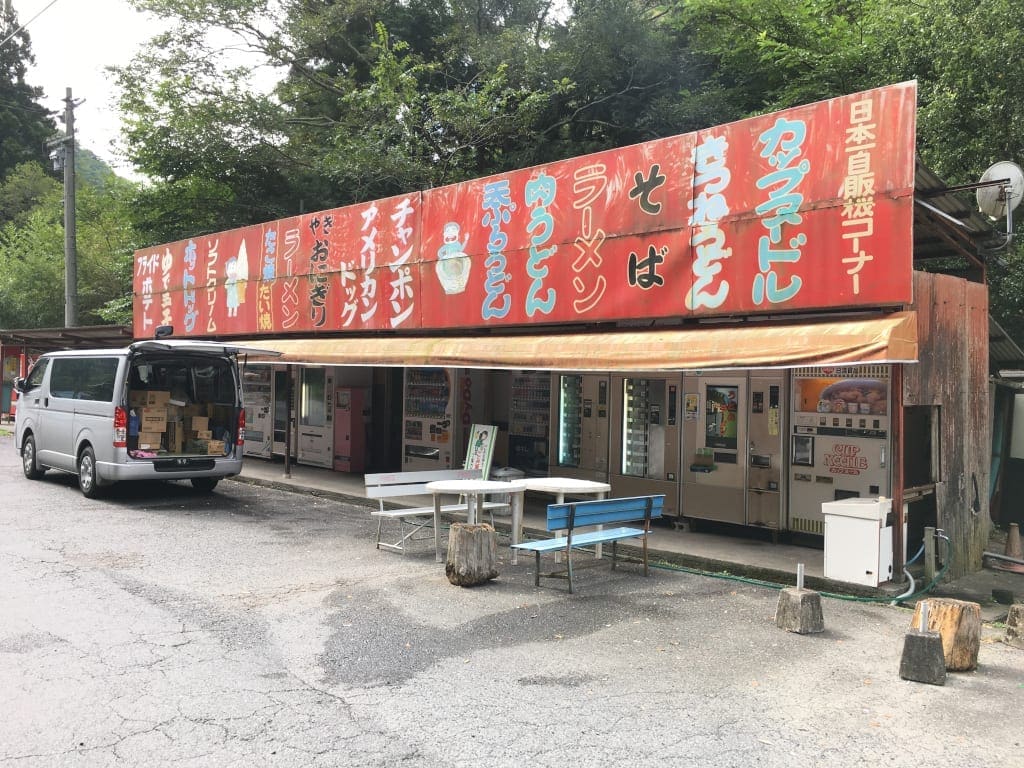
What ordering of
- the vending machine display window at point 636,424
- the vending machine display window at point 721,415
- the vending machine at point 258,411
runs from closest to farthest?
the vending machine display window at point 721,415 < the vending machine display window at point 636,424 < the vending machine at point 258,411

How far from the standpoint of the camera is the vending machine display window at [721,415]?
9672 mm

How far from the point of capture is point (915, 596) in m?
7.13

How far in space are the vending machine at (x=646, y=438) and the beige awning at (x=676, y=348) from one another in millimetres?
1295

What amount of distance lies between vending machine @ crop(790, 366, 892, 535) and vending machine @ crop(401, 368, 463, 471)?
5.59 metres

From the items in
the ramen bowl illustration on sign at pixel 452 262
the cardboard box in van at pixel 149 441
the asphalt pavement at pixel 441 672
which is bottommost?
the asphalt pavement at pixel 441 672

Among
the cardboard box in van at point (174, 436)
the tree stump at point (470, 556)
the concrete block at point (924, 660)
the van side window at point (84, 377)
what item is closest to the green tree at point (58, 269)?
the van side window at point (84, 377)

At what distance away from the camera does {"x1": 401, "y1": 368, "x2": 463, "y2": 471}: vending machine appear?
13.0 metres

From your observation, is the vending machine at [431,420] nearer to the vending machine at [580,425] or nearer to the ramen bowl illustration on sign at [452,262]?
the ramen bowl illustration on sign at [452,262]

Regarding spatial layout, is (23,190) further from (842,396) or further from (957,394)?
(957,394)

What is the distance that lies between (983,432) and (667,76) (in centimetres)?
1429

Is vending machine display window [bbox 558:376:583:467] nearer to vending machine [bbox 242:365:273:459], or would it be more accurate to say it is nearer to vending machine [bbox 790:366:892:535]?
vending machine [bbox 790:366:892:535]

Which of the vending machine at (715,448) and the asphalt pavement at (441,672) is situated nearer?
the asphalt pavement at (441,672)

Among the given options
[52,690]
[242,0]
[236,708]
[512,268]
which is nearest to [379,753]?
[236,708]

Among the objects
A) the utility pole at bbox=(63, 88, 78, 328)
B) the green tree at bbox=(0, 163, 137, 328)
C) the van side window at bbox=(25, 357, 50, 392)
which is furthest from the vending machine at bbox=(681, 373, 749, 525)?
the green tree at bbox=(0, 163, 137, 328)
